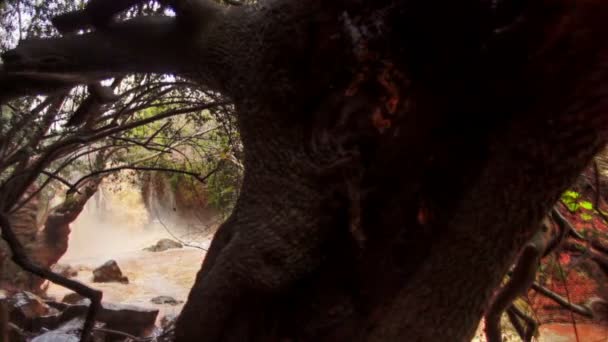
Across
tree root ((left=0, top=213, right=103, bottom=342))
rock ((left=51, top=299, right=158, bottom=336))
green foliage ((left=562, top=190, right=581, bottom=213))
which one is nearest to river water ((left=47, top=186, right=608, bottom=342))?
rock ((left=51, top=299, right=158, bottom=336))

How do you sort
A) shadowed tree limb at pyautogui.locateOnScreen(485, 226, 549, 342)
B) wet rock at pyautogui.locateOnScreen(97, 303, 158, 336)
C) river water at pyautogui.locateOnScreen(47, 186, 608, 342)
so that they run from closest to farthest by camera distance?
shadowed tree limb at pyautogui.locateOnScreen(485, 226, 549, 342)
wet rock at pyautogui.locateOnScreen(97, 303, 158, 336)
river water at pyautogui.locateOnScreen(47, 186, 608, 342)

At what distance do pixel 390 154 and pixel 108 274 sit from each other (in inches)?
486

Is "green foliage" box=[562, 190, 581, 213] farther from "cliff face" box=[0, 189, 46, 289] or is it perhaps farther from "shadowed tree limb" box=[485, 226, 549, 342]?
"cliff face" box=[0, 189, 46, 289]

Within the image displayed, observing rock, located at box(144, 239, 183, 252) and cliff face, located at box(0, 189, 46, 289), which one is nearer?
cliff face, located at box(0, 189, 46, 289)

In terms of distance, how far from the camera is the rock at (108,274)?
503 inches

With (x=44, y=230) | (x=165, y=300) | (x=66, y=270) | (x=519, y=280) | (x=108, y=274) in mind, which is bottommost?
(x=165, y=300)

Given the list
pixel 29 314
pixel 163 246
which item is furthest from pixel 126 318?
pixel 163 246

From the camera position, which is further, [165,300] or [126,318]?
[165,300]

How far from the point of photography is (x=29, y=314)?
7738 mm

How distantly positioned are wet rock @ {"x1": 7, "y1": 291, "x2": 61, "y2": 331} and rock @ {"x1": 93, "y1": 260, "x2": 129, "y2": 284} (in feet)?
14.3

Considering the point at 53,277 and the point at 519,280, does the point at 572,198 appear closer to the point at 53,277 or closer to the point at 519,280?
the point at 519,280

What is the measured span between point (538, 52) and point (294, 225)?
1.28 metres

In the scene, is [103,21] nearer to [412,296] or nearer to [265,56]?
[265,56]

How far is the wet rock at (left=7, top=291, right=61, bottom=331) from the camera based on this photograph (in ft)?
24.2
